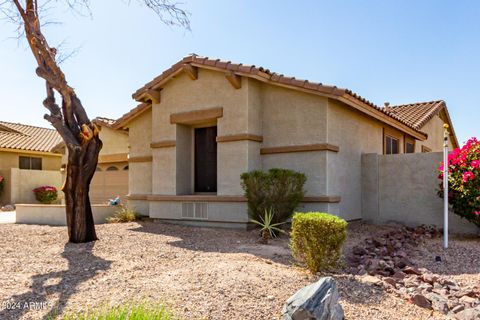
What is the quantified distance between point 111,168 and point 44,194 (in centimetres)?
868

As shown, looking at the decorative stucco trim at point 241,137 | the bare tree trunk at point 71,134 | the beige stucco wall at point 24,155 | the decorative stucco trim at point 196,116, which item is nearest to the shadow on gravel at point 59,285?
the bare tree trunk at point 71,134

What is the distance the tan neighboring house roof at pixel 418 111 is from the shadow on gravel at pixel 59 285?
14012 millimetres

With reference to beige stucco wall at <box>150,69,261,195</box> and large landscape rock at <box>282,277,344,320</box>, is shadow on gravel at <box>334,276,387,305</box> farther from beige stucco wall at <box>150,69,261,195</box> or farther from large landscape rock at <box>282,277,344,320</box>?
beige stucco wall at <box>150,69,261,195</box>

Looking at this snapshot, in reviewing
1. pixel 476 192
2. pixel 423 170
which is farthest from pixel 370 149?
pixel 476 192

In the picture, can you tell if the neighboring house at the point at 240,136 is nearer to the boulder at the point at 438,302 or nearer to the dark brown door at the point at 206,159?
the dark brown door at the point at 206,159

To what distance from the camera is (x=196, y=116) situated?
11664 millimetres

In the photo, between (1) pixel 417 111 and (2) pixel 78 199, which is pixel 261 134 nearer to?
(2) pixel 78 199

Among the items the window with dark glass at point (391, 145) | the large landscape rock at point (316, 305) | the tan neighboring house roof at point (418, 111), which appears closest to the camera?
the large landscape rock at point (316, 305)

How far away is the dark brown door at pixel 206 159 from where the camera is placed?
39.6ft

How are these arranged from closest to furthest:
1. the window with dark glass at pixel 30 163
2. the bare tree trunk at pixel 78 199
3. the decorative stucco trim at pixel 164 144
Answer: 1. the bare tree trunk at pixel 78 199
2. the decorative stucco trim at pixel 164 144
3. the window with dark glass at pixel 30 163

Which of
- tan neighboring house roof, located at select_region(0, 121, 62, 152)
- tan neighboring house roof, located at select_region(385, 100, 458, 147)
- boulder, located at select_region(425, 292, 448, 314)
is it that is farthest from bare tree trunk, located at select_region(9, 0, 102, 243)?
tan neighboring house roof, located at select_region(0, 121, 62, 152)

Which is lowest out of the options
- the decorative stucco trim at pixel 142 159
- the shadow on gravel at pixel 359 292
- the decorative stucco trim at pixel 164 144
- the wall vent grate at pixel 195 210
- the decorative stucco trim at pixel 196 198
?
the shadow on gravel at pixel 359 292

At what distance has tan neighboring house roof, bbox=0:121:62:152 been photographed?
80.9 feet

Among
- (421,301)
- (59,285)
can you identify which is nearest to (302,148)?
(421,301)
